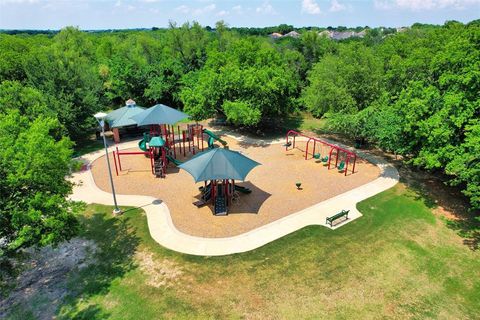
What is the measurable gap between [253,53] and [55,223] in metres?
26.3

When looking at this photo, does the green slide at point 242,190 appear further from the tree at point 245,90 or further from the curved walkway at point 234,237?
the tree at point 245,90

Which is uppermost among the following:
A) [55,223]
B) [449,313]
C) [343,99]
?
[343,99]

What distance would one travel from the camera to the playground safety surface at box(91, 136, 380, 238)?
18.0 m

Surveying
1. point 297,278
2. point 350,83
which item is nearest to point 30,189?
point 297,278

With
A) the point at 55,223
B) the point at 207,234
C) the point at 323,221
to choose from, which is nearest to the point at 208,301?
the point at 207,234

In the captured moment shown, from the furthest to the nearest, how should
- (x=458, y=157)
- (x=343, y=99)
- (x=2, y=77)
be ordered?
1. (x=2, y=77)
2. (x=343, y=99)
3. (x=458, y=157)

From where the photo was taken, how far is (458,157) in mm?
16812

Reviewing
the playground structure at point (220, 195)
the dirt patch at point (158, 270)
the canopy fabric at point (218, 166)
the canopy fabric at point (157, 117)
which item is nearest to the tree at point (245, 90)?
the canopy fabric at point (157, 117)

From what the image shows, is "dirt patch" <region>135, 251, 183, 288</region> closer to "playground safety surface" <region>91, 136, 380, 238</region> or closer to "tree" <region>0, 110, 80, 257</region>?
"playground safety surface" <region>91, 136, 380, 238</region>

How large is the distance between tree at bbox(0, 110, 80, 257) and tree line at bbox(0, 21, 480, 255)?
46mm

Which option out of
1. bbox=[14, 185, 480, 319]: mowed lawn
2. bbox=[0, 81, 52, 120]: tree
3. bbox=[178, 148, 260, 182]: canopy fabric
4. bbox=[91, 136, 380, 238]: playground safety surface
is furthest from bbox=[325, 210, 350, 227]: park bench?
bbox=[0, 81, 52, 120]: tree

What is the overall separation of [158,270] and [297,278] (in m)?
6.38

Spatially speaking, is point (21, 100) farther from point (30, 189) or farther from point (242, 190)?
point (242, 190)

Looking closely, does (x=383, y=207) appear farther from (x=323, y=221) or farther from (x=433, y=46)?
(x=433, y=46)
